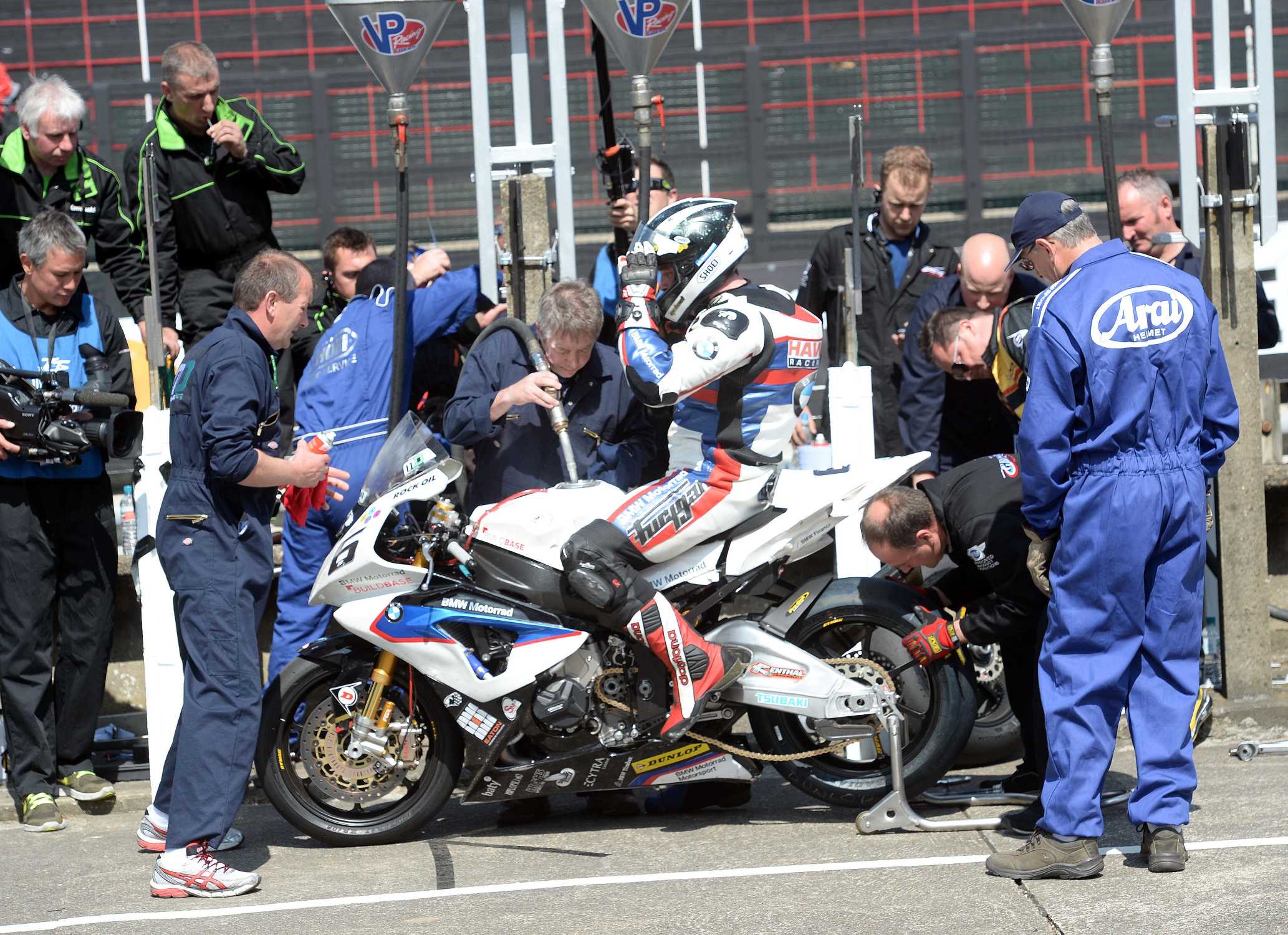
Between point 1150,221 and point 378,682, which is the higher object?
point 1150,221

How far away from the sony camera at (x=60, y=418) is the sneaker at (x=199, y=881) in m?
1.61

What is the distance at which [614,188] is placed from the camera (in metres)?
7.34

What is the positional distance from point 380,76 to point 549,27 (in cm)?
115

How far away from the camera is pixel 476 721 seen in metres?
5.73

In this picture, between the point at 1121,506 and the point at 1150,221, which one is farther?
the point at 1150,221

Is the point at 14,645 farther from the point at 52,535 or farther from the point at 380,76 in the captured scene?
the point at 380,76

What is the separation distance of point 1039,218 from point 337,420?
2.86 meters

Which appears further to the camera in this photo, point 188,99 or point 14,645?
point 188,99

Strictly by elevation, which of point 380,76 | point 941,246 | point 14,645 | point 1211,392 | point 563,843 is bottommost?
point 563,843

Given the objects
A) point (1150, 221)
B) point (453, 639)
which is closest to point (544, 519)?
point (453, 639)

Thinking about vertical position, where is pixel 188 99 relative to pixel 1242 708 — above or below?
above

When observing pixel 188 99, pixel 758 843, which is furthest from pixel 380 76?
pixel 758 843

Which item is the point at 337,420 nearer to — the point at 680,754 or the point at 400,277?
the point at 400,277

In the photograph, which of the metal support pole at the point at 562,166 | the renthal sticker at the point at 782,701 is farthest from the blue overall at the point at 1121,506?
the metal support pole at the point at 562,166
